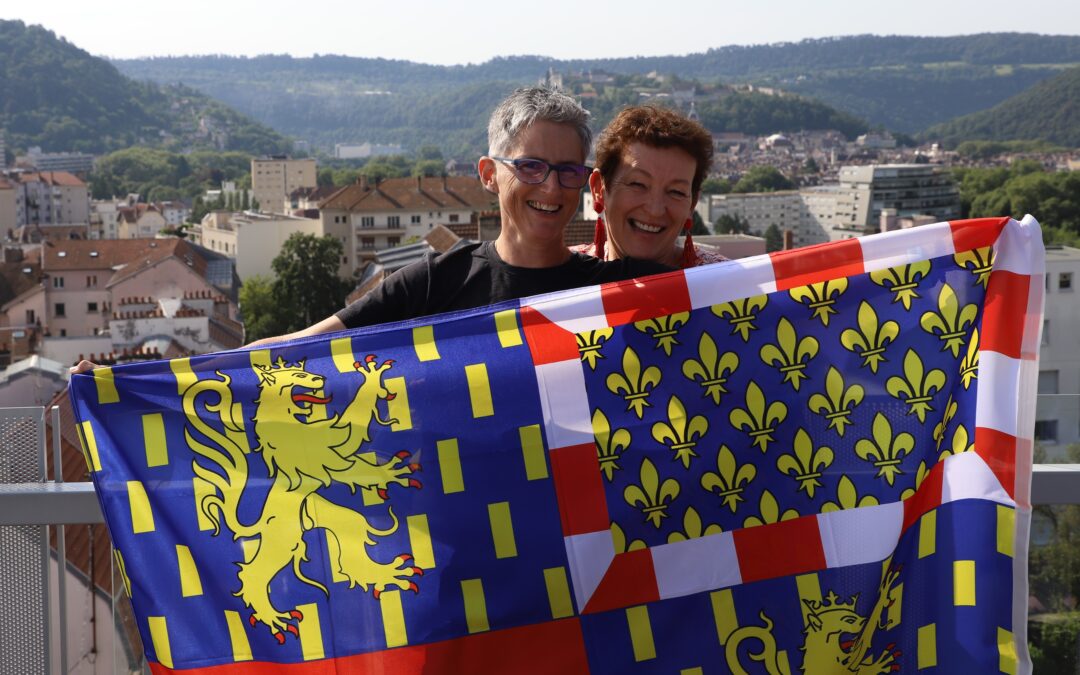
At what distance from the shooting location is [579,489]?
112 inches

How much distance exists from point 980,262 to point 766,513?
2.20ft

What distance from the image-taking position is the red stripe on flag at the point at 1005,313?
2.78m

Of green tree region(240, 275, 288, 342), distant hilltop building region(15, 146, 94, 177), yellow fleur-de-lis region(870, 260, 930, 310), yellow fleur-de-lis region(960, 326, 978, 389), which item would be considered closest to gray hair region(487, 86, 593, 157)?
yellow fleur-de-lis region(870, 260, 930, 310)

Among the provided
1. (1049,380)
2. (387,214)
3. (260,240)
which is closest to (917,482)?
(1049,380)

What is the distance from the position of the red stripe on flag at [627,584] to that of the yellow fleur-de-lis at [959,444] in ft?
1.75

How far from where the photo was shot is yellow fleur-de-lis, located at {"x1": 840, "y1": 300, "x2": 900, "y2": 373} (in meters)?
2.82

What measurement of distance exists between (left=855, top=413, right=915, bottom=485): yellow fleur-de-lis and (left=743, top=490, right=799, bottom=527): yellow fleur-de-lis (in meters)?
0.20

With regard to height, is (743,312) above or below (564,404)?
above

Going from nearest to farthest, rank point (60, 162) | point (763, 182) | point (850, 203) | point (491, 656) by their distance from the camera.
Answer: point (491, 656)
point (850, 203)
point (763, 182)
point (60, 162)

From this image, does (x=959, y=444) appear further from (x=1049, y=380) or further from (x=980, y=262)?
(x=1049, y=380)

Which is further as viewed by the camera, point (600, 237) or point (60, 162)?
point (60, 162)

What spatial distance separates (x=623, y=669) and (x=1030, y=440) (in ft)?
3.05

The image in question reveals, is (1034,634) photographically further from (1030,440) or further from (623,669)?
(623,669)

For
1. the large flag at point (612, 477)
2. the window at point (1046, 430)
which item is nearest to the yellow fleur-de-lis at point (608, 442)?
the large flag at point (612, 477)
